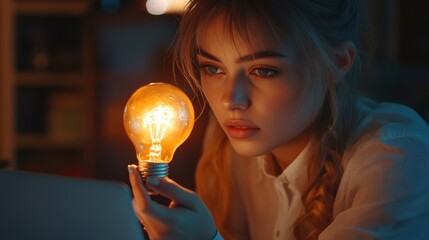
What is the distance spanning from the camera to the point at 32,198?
2.44ft

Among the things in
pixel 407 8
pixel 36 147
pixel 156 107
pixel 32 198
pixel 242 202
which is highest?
pixel 407 8

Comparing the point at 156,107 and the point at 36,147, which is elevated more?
the point at 156,107

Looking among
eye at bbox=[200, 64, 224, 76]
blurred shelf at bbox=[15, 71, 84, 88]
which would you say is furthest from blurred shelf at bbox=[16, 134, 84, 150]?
eye at bbox=[200, 64, 224, 76]

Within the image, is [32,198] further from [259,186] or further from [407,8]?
[407,8]

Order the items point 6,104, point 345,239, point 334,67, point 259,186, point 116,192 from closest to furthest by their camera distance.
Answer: point 116,192, point 345,239, point 334,67, point 259,186, point 6,104

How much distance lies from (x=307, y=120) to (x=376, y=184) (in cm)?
17

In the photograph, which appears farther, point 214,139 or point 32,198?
point 214,139

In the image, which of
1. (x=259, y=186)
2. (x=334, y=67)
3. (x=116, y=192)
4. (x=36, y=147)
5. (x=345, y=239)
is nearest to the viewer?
(x=116, y=192)

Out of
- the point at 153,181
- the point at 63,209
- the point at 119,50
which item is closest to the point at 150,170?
the point at 153,181

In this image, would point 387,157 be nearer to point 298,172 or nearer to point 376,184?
point 376,184

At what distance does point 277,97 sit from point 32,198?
0.43 meters

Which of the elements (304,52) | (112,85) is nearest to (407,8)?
(112,85)

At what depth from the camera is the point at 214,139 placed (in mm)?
1280

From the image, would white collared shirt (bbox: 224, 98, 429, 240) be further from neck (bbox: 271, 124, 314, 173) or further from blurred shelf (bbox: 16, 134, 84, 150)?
blurred shelf (bbox: 16, 134, 84, 150)
